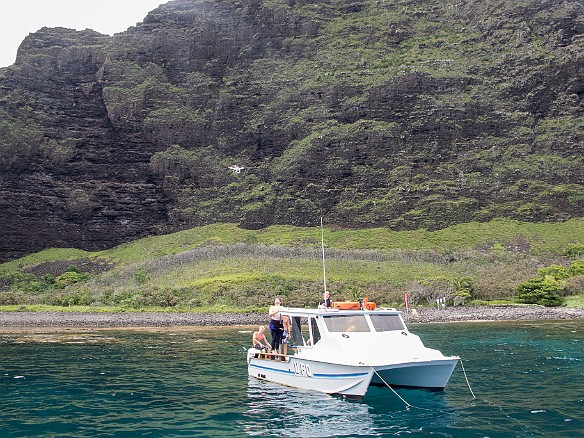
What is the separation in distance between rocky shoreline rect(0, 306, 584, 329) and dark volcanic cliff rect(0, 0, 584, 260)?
5251 centimetres

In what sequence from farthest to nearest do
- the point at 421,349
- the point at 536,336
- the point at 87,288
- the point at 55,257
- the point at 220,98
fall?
the point at 220,98, the point at 55,257, the point at 87,288, the point at 536,336, the point at 421,349

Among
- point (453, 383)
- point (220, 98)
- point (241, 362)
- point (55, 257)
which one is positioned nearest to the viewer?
point (453, 383)

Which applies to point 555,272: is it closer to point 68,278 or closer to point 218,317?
point 218,317

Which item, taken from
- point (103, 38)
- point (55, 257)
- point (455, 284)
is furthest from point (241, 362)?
point (103, 38)

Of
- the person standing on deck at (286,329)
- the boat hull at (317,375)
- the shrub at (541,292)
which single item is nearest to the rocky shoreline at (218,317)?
the shrub at (541,292)

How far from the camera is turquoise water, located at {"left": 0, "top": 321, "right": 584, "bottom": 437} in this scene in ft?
69.0

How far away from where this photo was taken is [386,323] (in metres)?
27.6

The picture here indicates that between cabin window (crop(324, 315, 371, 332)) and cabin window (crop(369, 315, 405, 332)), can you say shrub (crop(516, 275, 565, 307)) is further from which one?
cabin window (crop(324, 315, 371, 332))

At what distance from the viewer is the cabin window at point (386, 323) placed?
1079 inches

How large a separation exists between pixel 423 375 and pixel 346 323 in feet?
13.1

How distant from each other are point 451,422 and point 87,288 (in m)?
93.5

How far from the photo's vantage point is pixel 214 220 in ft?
460

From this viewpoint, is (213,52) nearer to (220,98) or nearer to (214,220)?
(220,98)

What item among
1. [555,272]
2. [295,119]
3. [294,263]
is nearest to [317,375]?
[555,272]
